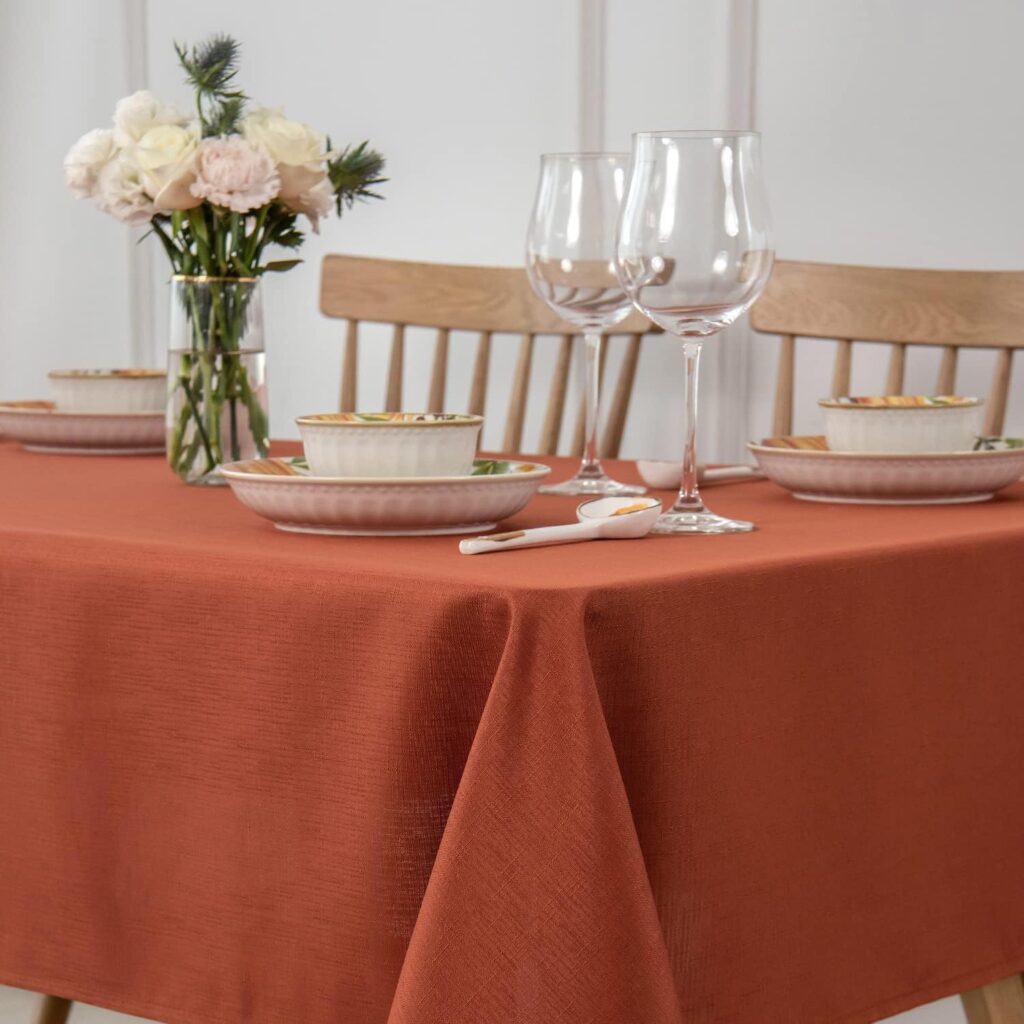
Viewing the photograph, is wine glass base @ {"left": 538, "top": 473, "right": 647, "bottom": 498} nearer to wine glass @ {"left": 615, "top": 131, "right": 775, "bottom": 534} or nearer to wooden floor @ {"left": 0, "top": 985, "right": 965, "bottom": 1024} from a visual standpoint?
wine glass @ {"left": 615, "top": 131, "right": 775, "bottom": 534}

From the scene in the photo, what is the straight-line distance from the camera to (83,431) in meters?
1.58

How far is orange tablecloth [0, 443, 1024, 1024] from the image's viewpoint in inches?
28.2

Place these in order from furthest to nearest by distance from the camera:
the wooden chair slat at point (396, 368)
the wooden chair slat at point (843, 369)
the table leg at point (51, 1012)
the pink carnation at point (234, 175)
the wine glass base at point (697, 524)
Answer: the wooden chair slat at point (396, 368)
the wooden chair slat at point (843, 369)
the table leg at point (51, 1012)
the pink carnation at point (234, 175)
the wine glass base at point (697, 524)

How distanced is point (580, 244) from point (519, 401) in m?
0.83

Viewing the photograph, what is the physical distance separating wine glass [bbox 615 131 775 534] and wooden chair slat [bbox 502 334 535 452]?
1.13 meters

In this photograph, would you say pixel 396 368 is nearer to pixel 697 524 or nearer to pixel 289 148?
pixel 289 148

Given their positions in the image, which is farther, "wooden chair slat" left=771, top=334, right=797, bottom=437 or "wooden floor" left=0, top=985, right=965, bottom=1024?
"wooden floor" left=0, top=985, right=965, bottom=1024

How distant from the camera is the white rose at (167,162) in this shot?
126 cm

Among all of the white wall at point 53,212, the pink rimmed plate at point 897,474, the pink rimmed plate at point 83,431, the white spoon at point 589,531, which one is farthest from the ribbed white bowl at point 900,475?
the white wall at point 53,212

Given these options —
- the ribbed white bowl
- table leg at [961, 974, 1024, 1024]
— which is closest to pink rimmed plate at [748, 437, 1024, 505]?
the ribbed white bowl

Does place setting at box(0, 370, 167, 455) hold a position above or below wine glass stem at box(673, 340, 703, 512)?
below

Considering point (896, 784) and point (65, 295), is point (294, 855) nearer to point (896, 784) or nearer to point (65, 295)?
point (896, 784)

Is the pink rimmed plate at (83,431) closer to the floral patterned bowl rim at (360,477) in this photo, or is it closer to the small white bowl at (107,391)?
the small white bowl at (107,391)

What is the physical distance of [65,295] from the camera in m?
3.52
